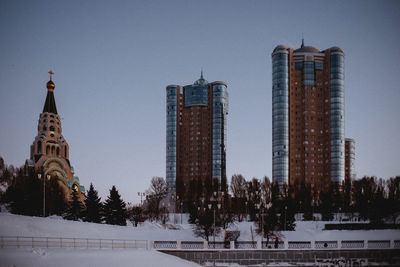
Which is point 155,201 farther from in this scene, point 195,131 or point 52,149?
point 195,131

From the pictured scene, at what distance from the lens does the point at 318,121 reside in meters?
115

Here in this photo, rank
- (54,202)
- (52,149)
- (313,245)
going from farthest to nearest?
1. (52,149)
2. (54,202)
3. (313,245)

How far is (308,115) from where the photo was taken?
114062 mm

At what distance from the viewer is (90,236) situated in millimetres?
41094

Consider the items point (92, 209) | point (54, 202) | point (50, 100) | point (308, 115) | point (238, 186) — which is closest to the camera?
Answer: point (92, 209)

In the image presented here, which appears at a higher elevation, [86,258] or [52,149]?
[52,149]

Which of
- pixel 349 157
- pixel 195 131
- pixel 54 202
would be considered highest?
pixel 195 131

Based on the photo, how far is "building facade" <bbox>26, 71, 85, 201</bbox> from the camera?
77438mm

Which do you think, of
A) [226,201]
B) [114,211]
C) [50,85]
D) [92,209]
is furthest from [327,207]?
[50,85]

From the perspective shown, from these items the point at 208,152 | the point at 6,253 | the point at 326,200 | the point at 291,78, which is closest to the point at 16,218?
the point at 6,253

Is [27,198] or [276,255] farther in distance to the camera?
[27,198]

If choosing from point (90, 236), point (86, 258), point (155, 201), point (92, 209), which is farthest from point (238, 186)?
point (86, 258)

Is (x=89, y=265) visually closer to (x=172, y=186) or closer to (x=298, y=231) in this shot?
(x=298, y=231)

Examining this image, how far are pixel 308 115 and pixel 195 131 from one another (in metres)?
39.9
